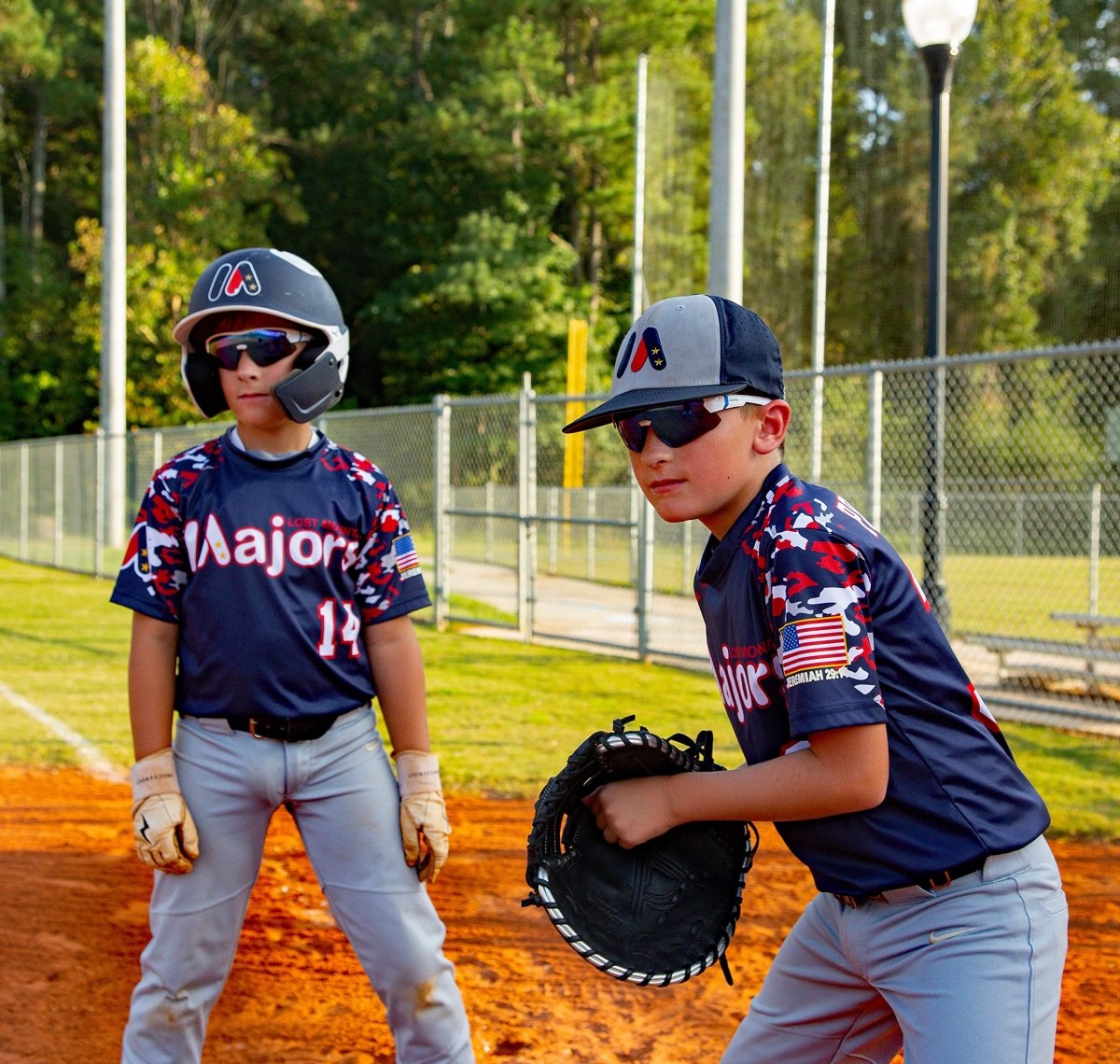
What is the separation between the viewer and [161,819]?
8.81 feet

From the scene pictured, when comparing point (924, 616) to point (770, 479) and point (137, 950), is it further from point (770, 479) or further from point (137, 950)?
point (137, 950)

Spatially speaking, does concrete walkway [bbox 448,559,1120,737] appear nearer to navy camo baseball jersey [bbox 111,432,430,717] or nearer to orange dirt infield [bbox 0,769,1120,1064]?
orange dirt infield [bbox 0,769,1120,1064]

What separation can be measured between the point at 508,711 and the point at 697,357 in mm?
6751

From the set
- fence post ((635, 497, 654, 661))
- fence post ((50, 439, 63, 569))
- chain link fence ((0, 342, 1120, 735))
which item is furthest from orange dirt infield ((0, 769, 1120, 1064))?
fence post ((50, 439, 63, 569))

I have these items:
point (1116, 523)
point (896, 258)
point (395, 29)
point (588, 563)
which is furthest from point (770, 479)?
point (395, 29)

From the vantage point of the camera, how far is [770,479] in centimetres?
202

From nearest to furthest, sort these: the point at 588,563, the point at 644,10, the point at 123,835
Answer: the point at 123,835 → the point at 588,563 → the point at 644,10

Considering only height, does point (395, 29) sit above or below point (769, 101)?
above

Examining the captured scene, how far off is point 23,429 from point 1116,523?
30.5 meters

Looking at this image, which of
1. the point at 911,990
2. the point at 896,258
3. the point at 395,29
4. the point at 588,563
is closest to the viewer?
the point at 911,990

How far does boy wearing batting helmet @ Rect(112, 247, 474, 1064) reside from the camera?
274 centimetres

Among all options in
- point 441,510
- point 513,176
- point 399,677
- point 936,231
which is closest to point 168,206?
point 513,176

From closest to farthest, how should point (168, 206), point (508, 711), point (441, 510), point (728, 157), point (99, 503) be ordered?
point (508, 711) → point (728, 157) → point (441, 510) → point (99, 503) → point (168, 206)

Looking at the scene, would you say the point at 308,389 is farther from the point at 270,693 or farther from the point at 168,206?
the point at 168,206
